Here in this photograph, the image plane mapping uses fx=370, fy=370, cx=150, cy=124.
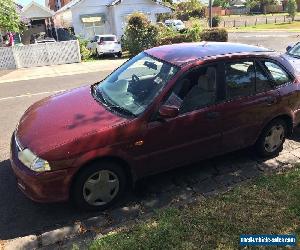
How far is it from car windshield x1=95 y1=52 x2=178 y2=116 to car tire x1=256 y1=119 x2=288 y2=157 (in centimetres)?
187

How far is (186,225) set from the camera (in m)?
4.08

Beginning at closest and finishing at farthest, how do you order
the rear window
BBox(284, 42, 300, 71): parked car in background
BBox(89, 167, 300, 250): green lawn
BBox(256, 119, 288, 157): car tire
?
BBox(89, 167, 300, 250): green lawn
BBox(256, 119, 288, 157): car tire
BBox(284, 42, 300, 71): parked car in background
the rear window

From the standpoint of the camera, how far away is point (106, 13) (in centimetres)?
3089

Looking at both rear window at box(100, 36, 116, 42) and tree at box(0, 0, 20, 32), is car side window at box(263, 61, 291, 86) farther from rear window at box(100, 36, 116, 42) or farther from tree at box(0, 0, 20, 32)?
rear window at box(100, 36, 116, 42)

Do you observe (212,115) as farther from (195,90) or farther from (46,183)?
(46,183)

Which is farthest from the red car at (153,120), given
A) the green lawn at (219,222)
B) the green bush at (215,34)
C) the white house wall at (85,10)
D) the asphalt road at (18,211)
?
the white house wall at (85,10)

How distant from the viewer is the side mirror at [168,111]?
443cm

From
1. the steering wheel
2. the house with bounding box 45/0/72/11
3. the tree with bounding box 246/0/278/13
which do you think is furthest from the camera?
the tree with bounding box 246/0/278/13

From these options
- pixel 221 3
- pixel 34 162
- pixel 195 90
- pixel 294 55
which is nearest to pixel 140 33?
pixel 294 55

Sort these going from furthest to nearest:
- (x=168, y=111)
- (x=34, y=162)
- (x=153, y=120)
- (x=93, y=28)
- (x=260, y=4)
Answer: (x=260, y=4), (x=93, y=28), (x=153, y=120), (x=168, y=111), (x=34, y=162)

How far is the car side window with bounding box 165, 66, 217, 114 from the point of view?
15.5 feet

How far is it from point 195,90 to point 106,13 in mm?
27811

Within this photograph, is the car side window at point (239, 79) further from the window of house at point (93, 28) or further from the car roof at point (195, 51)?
the window of house at point (93, 28)

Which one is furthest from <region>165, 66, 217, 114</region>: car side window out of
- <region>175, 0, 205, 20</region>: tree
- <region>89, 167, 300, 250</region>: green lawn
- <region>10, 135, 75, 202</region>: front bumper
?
<region>175, 0, 205, 20</region>: tree
